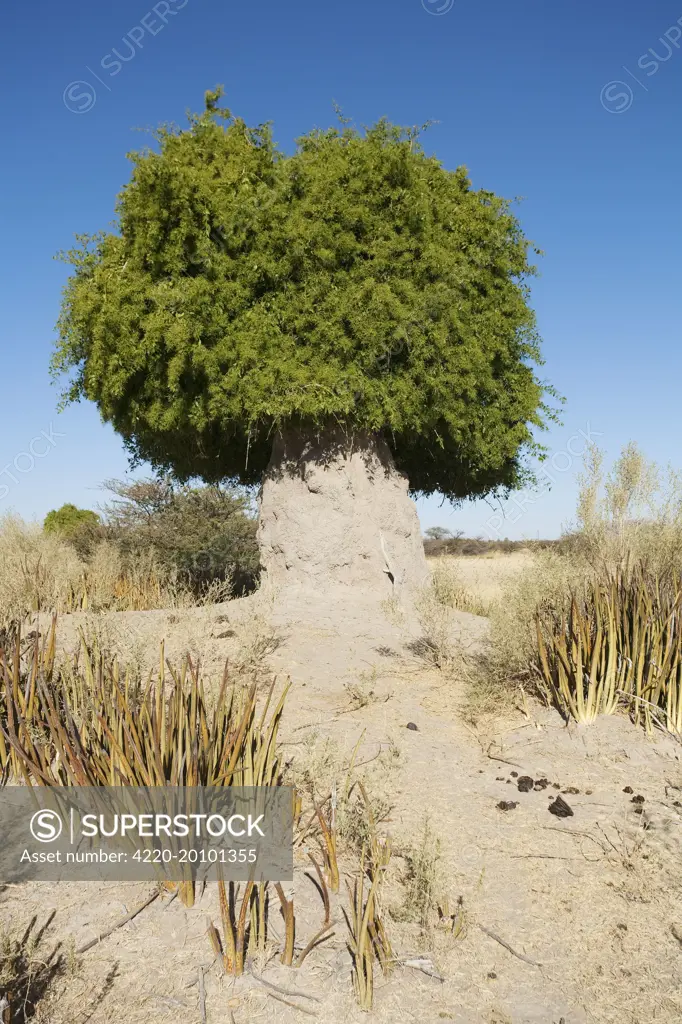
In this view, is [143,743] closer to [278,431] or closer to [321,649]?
[321,649]

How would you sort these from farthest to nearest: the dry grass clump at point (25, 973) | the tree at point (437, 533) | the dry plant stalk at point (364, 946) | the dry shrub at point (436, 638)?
the tree at point (437, 533), the dry shrub at point (436, 638), the dry plant stalk at point (364, 946), the dry grass clump at point (25, 973)

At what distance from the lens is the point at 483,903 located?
4.21 meters

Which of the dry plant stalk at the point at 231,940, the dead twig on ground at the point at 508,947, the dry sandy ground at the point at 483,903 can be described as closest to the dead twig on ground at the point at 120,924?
the dry sandy ground at the point at 483,903

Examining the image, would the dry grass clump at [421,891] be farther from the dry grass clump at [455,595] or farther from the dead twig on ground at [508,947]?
the dry grass clump at [455,595]

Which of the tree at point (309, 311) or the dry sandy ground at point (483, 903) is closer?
the dry sandy ground at point (483, 903)

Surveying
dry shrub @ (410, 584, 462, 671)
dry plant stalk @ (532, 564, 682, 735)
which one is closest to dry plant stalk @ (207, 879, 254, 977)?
dry plant stalk @ (532, 564, 682, 735)

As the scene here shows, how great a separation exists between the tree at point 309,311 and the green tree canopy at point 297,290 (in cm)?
3

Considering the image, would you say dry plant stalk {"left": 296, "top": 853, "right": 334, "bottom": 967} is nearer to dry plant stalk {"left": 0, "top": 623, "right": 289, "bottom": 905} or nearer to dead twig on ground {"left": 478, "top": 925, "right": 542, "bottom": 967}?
dry plant stalk {"left": 0, "top": 623, "right": 289, "bottom": 905}

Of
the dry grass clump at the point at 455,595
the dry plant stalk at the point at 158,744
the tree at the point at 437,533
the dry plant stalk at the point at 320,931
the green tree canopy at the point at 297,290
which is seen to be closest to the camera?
the dry plant stalk at the point at 320,931

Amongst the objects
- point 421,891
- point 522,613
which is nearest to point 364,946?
point 421,891

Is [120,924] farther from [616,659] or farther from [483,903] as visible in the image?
[616,659]

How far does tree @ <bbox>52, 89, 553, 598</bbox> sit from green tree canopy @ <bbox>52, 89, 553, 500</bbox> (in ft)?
0.09

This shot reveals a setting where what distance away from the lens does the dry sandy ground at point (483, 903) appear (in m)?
3.39

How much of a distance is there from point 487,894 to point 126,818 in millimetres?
2077
